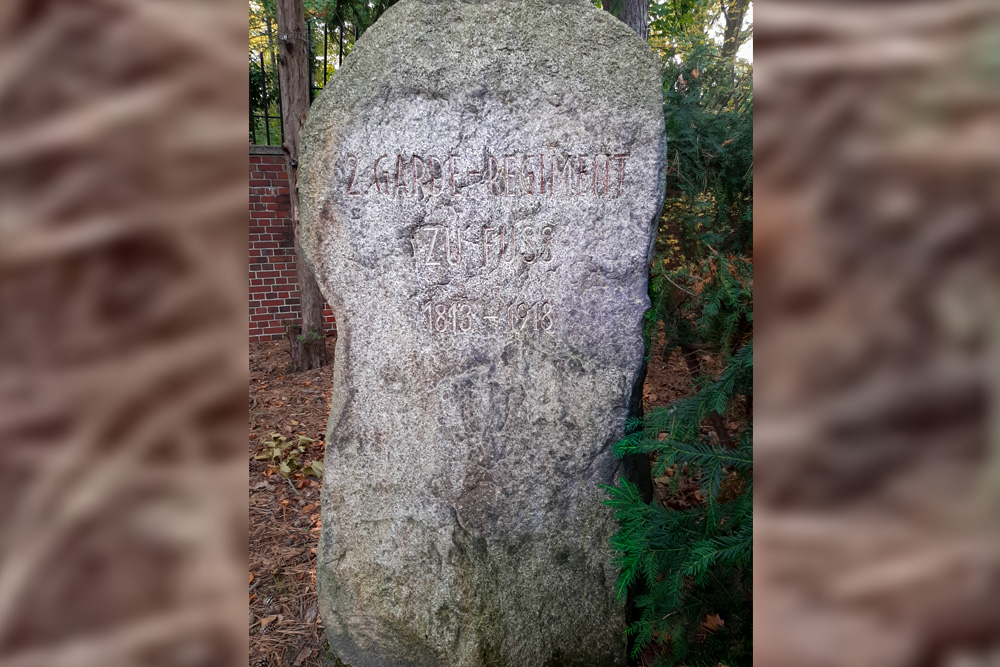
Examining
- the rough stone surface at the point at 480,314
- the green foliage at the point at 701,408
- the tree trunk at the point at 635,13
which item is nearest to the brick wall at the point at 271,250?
the tree trunk at the point at 635,13

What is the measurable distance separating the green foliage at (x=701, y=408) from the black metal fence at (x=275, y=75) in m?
6.66

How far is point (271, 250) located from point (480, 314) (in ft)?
19.4

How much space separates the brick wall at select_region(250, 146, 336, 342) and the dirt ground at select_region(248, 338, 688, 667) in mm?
1209

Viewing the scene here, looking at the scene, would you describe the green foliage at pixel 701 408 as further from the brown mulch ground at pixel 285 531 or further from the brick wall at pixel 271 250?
the brick wall at pixel 271 250

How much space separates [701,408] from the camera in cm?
192

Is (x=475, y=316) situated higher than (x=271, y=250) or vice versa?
(x=271, y=250)

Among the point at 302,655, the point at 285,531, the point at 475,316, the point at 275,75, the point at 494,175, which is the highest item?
the point at 275,75

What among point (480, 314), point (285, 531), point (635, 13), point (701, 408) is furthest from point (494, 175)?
point (635, 13)

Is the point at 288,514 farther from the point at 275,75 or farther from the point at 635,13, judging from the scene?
the point at 275,75

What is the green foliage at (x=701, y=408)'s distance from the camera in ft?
5.86

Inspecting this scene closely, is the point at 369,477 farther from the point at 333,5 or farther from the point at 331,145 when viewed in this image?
the point at 333,5
